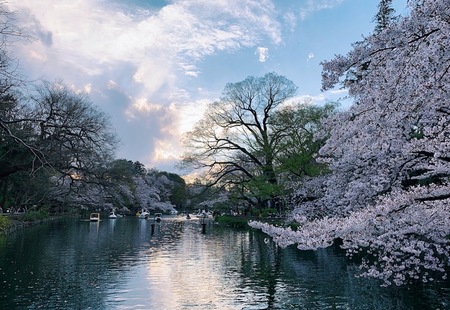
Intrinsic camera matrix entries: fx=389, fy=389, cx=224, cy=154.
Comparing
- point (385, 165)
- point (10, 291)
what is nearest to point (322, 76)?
point (385, 165)

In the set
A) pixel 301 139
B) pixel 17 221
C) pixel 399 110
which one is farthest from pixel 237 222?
pixel 399 110

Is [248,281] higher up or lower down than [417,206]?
lower down

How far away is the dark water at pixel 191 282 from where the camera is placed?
37.3 ft

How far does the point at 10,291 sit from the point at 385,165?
457 inches

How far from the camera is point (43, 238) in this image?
92.1 ft

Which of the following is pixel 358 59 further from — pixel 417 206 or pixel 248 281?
pixel 248 281

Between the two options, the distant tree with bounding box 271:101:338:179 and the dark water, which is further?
the distant tree with bounding box 271:101:338:179

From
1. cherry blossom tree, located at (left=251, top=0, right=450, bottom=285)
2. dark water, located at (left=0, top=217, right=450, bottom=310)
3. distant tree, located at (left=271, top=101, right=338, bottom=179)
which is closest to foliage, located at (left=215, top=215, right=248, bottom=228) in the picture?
distant tree, located at (left=271, top=101, right=338, bottom=179)

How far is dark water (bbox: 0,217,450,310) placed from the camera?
11.4 metres

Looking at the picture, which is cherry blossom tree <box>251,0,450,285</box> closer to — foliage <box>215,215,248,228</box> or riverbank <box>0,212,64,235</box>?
riverbank <box>0,212,64,235</box>

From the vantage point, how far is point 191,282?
47.9ft

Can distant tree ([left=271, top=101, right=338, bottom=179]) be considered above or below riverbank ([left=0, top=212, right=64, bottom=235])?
above

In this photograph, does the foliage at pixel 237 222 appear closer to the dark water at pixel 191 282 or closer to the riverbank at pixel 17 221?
the dark water at pixel 191 282

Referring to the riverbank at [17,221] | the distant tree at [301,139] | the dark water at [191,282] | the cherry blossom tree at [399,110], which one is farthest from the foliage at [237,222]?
the cherry blossom tree at [399,110]
